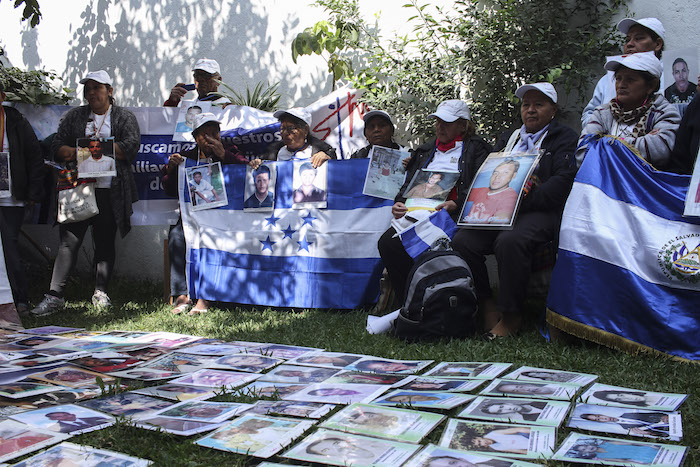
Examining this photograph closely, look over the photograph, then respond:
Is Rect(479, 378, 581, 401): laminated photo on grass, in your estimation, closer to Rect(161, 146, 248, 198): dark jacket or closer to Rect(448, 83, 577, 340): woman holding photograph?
Rect(448, 83, 577, 340): woman holding photograph

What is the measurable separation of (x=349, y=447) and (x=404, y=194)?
9.79 ft

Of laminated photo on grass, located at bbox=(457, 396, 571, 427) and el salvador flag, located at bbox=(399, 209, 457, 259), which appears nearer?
laminated photo on grass, located at bbox=(457, 396, 571, 427)

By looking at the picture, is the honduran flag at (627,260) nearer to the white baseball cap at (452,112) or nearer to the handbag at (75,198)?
the white baseball cap at (452,112)

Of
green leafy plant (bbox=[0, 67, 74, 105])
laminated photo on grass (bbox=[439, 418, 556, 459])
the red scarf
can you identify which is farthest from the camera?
green leafy plant (bbox=[0, 67, 74, 105])

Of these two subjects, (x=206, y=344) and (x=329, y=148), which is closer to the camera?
(x=206, y=344)

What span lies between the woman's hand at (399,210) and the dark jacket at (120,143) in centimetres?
257

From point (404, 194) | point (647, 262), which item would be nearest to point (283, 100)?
point (404, 194)

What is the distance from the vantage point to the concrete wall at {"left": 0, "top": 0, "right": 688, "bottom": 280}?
291 inches

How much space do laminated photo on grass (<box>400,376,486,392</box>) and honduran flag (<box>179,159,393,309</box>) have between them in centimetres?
225

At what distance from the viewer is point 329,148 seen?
5.89 m

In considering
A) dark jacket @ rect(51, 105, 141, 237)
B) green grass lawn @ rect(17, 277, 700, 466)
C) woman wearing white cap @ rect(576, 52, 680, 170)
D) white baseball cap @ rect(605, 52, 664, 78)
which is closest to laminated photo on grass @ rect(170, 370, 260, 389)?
green grass lawn @ rect(17, 277, 700, 466)

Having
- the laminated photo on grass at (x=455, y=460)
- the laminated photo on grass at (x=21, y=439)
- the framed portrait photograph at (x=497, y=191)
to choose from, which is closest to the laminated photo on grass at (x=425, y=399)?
the laminated photo on grass at (x=455, y=460)

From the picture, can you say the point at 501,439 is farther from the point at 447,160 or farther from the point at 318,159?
the point at 318,159

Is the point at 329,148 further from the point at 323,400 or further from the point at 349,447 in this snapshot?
the point at 349,447
